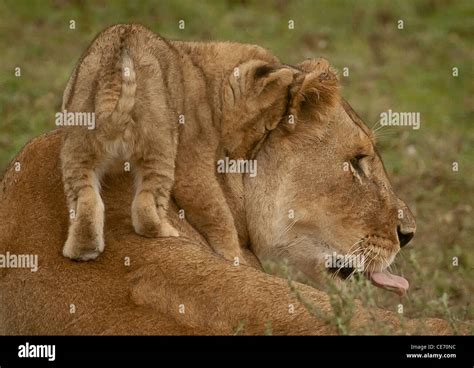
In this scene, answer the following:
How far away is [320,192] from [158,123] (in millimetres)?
895

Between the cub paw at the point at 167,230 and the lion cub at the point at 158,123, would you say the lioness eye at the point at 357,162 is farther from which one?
the cub paw at the point at 167,230

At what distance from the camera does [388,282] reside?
19.9 ft

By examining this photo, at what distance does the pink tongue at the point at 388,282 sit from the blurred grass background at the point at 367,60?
1.99 meters

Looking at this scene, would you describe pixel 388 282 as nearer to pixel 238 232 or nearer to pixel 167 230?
pixel 238 232

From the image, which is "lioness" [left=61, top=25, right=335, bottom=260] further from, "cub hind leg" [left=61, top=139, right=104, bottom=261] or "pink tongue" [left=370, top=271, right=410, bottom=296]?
"pink tongue" [left=370, top=271, right=410, bottom=296]

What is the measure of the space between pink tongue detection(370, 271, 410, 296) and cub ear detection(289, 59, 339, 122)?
83 centimetres

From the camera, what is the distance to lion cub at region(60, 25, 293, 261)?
17.5ft

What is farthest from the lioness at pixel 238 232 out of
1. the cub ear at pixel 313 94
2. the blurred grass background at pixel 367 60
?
the blurred grass background at pixel 367 60

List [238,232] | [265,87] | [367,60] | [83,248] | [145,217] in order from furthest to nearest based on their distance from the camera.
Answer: [367,60], [238,232], [265,87], [145,217], [83,248]

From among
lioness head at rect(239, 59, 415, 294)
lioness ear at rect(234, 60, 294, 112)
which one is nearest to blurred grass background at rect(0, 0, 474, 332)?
lioness head at rect(239, 59, 415, 294)

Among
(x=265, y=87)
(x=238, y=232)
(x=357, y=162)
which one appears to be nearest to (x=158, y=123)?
(x=265, y=87)

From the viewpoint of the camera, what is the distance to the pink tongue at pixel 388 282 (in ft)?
19.9

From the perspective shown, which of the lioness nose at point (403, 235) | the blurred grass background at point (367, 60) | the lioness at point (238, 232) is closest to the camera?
the lioness at point (238, 232)
